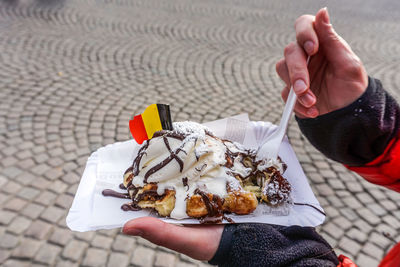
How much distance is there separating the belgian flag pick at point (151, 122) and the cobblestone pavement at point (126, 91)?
1.51 metres

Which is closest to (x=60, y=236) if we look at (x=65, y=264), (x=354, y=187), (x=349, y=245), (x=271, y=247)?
(x=65, y=264)

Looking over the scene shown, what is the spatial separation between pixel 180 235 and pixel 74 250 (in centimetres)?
183

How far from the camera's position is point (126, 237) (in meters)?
3.26

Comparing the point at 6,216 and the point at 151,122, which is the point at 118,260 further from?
the point at 151,122

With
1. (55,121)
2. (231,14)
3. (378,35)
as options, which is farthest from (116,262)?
(378,35)

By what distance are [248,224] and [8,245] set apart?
2.54m

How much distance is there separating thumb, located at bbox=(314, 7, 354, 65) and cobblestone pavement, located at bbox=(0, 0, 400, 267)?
2130 millimetres

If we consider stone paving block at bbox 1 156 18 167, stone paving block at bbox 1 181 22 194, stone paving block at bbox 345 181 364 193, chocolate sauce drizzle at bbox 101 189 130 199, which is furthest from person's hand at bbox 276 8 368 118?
stone paving block at bbox 1 156 18 167

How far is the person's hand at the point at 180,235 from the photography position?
1.73m

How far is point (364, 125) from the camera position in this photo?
1.97 meters

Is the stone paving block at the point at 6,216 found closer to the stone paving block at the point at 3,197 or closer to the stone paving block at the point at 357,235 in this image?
the stone paving block at the point at 3,197

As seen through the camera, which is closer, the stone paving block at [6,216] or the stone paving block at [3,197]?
the stone paving block at [6,216]

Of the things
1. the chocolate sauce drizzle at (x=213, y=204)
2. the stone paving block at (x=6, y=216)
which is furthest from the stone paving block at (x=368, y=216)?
the stone paving block at (x=6, y=216)

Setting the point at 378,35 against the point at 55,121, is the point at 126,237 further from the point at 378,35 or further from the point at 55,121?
the point at 378,35
